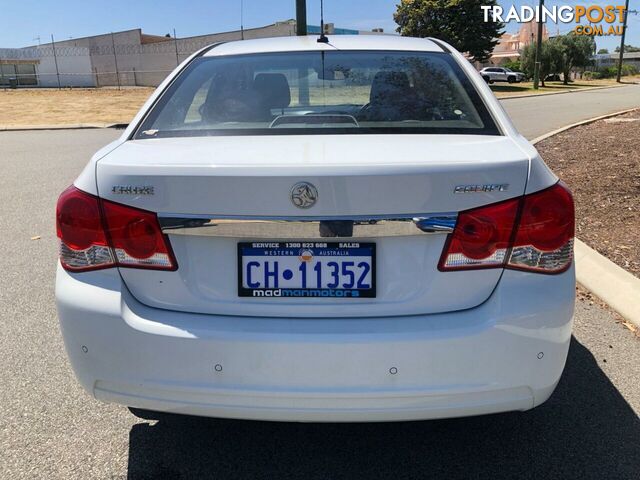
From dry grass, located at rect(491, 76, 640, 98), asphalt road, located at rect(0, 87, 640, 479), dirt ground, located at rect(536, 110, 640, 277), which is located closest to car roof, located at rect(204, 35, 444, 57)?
asphalt road, located at rect(0, 87, 640, 479)

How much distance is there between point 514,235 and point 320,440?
4.09 ft

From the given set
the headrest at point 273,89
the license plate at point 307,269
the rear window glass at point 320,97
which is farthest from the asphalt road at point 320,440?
the headrest at point 273,89

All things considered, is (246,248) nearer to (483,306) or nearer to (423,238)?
(423,238)

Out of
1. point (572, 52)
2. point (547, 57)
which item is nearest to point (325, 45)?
point (547, 57)

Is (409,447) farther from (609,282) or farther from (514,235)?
(609,282)

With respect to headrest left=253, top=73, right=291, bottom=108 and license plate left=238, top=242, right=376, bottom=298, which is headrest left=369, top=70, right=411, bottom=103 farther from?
license plate left=238, top=242, right=376, bottom=298

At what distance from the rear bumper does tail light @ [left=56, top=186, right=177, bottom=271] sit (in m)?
0.07

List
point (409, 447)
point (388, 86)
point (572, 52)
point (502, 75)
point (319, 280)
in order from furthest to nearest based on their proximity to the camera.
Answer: point (572, 52), point (502, 75), point (388, 86), point (409, 447), point (319, 280)

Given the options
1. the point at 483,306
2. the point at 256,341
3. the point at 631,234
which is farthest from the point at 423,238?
the point at 631,234

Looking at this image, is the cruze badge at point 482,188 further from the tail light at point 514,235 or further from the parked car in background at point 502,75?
the parked car in background at point 502,75

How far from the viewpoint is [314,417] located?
2.01m

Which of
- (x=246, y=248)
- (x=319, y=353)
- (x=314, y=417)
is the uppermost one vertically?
(x=246, y=248)

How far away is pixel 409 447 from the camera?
252 cm

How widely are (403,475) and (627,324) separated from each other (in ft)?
6.92
